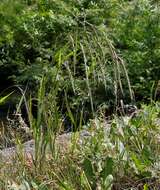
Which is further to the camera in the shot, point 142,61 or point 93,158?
point 142,61

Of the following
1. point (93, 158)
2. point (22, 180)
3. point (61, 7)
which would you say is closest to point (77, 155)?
point (93, 158)

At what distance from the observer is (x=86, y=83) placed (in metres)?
2.74

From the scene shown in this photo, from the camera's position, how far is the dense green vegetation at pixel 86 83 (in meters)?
2.77

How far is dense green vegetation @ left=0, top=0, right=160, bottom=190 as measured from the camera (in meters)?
2.77

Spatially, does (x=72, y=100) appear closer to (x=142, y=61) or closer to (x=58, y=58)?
(x=142, y=61)

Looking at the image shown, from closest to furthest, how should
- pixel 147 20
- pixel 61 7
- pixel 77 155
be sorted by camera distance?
pixel 77 155, pixel 147 20, pixel 61 7

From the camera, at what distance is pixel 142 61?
6.79m

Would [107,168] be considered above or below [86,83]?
below

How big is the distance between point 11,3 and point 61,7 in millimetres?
684

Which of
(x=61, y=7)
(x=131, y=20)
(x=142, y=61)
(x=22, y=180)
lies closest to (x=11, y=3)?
(x=61, y=7)

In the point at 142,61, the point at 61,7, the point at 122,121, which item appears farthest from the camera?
the point at 61,7

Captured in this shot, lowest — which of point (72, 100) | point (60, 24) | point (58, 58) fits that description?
point (72, 100)

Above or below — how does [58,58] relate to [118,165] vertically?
above

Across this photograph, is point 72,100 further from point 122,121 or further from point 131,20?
point 122,121
